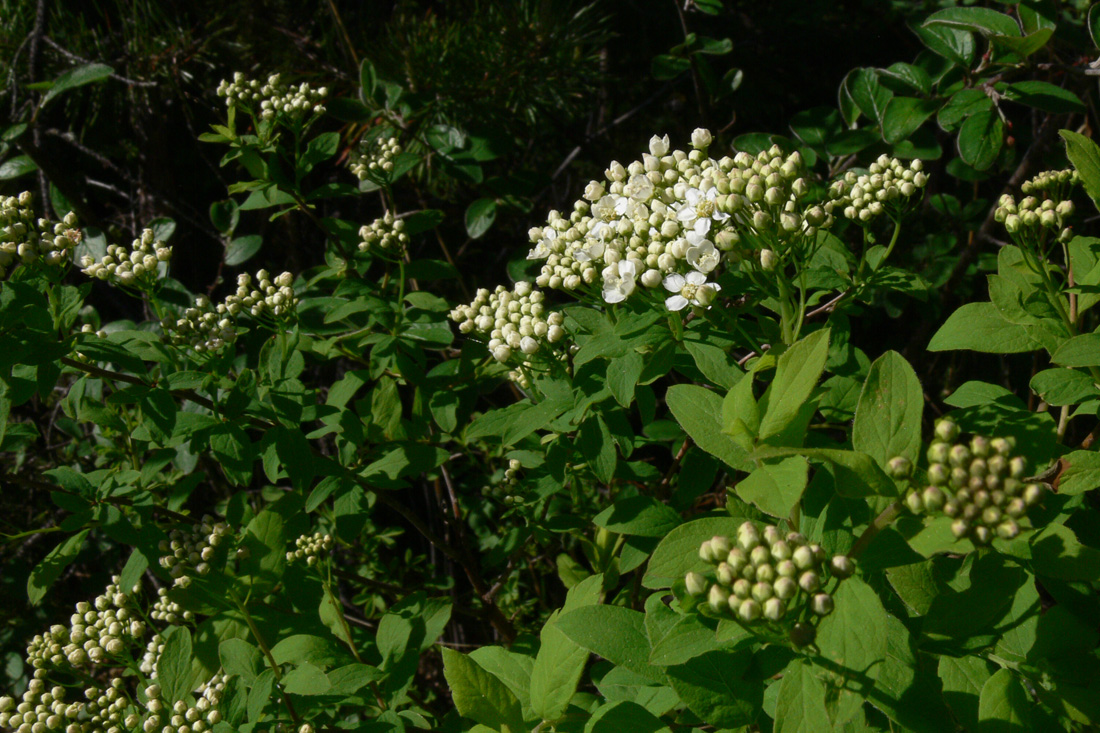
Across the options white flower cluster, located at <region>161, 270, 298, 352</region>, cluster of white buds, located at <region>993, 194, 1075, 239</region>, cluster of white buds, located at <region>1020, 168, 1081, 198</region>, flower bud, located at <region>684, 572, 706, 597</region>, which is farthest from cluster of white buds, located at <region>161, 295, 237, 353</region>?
cluster of white buds, located at <region>1020, 168, 1081, 198</region>

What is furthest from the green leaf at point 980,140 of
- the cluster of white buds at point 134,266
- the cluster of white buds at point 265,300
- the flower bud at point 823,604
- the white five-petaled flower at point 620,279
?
the cluster of white buds at point 134,266

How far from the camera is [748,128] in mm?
4559

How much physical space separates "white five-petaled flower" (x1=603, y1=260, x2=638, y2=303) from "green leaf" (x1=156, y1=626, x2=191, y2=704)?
1629mm

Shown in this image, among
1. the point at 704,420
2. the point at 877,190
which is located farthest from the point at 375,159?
the point at 704,420

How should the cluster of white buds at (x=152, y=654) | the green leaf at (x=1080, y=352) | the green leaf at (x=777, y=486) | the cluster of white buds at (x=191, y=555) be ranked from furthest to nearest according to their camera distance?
the cluster of white buds at (x=152, y=654) < the cluster of white buds at (x=191, y=555) < the green leaf at (x=1080, y=352) < the green leaf at (x=777, y=486)

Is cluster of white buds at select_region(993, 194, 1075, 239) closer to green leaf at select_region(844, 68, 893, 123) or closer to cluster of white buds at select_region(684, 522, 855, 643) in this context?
green leaf at select_region(844, 68, 893, 123)

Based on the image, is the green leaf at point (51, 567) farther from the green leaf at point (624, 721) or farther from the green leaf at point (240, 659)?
the green leaf at point (624, 721)

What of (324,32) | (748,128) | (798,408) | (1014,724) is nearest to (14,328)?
(798,408)

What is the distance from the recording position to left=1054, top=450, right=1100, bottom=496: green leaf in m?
1.50

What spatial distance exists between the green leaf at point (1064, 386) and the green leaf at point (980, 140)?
98 centimetres

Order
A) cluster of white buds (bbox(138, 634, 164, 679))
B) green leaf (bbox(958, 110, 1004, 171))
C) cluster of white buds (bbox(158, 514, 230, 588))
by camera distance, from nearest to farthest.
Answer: cluster of white buds (bbox(158, 514, 230, 588)) → green leaf (bbox(958, 110, 1004, 171)) → cluster of white buds (bbox(138, 634, 164, 679))

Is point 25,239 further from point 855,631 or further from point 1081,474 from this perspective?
point 1081,474

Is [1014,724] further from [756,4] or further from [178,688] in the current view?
[756,4]

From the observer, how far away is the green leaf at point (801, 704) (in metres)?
1.30
